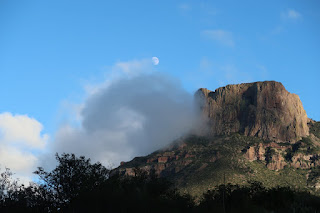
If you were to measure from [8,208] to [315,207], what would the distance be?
42810 mm

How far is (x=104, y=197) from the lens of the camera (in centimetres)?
4912

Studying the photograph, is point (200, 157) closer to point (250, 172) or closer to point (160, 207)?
point (250, 172)

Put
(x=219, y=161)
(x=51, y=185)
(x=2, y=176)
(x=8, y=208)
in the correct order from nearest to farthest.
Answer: (x=8, y=208) < (x=51, y=185) < (x=2, y=176) < (x=219, y=161)

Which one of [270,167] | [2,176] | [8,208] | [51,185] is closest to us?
[8,208]

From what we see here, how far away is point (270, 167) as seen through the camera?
197125 mm

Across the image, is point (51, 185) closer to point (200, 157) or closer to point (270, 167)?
point (200, 157)

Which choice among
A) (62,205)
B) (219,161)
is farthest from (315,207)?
(219,161)

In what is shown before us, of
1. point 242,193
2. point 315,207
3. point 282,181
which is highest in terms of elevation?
point 282,181

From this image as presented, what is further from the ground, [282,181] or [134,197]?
[282,181]

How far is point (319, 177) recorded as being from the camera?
184 metres

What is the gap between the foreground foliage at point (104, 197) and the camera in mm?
47188

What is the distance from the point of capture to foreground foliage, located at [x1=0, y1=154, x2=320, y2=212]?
47188 millimetres

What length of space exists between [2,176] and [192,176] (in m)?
105

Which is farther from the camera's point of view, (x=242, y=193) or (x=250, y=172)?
(x=250, y=172)
